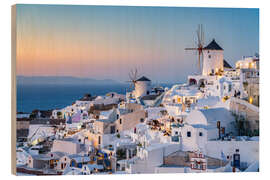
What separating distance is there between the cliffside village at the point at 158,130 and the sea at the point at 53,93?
24 cm

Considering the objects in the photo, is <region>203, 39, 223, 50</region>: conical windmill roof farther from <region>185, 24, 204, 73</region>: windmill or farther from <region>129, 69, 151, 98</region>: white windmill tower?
<region>129, 69, 151, 98</region>: white windmill tower

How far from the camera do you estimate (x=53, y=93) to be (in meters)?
11.8

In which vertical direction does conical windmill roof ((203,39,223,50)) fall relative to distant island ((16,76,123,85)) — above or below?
above

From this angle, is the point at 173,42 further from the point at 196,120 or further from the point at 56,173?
the point at 56,173

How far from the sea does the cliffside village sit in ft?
0.77

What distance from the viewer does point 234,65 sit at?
41.8ft

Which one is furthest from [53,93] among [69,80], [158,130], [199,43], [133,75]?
[199,43]

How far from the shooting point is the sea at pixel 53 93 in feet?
34.3

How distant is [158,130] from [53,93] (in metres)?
2.98

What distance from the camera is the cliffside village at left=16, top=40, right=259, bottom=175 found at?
1086 cm

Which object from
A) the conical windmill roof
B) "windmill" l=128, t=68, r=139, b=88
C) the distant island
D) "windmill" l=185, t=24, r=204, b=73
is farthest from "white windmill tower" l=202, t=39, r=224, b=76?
the distant island

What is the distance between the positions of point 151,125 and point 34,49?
393 cm
